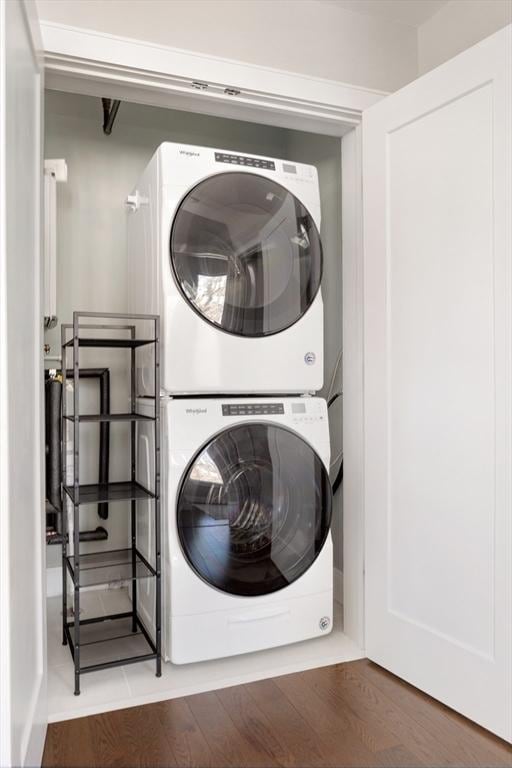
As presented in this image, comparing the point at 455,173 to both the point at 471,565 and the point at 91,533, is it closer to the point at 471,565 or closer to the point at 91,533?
the point at 471,565

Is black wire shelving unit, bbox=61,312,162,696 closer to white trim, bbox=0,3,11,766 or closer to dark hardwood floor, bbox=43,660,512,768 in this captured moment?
dark hardwood floor, bbox=43,660,512,768

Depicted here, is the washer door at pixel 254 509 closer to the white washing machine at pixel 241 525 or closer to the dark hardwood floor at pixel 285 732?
the white washing machine at pixel 241 525

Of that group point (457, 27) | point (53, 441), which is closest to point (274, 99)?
point (457, 27)

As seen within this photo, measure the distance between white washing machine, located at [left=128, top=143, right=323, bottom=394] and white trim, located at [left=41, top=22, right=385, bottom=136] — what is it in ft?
0.60

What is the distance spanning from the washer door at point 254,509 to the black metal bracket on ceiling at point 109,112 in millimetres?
1577

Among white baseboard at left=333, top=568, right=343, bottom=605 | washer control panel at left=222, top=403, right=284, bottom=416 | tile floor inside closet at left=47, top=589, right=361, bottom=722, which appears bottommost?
tile floor inside closet at left=47, top=589, right=361, bottom=722

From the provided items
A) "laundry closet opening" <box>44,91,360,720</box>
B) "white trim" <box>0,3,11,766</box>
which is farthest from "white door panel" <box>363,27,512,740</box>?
"white trim" <box>0,3,11,766</box>

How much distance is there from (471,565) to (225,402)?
962 mm

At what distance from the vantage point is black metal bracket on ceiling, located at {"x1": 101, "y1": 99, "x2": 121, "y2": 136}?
102 inches

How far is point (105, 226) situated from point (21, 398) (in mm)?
1789

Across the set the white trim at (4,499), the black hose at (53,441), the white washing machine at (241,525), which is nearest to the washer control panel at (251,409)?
the white washing machine at (241,525)

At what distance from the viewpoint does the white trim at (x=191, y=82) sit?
1850mm

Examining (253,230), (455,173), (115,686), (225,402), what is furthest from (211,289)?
(115,686)

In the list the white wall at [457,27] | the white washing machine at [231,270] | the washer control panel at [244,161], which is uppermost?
the white wall at [457,27]
